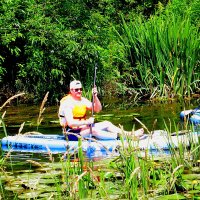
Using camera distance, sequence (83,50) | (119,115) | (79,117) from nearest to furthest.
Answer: (79,117) < (119,115) < (83,50)

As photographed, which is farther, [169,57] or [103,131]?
[169,57]

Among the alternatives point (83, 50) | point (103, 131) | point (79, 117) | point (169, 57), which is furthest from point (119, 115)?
point (83, 50)

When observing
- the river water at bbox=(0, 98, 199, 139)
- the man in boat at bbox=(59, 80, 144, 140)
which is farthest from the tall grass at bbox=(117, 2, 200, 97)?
the man in boat at bbox=(59, 80, 144, 140)

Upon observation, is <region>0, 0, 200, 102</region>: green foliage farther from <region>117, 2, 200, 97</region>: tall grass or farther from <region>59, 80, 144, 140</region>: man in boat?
<region>59, 80, 144, 140</region>: man in boat

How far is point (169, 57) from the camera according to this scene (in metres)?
14.8

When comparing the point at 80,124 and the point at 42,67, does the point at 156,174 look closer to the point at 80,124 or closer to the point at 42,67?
the point at 80,124

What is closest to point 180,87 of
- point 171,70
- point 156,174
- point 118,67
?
point 171,70

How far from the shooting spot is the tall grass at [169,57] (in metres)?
14.8

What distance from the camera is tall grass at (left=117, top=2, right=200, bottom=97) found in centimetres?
1477

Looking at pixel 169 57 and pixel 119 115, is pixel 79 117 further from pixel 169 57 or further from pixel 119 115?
pixel 169 57

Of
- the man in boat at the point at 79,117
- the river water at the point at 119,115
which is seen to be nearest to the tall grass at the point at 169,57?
the river water at the point at 119,115

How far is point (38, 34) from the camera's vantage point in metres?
16.7

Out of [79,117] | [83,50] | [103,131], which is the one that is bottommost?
[103,131]

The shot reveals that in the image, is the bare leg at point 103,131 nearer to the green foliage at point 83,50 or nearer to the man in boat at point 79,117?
the man in boat at point 79,117
